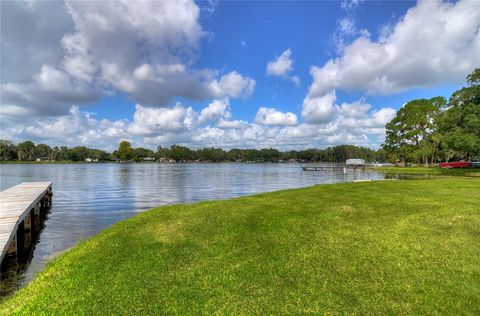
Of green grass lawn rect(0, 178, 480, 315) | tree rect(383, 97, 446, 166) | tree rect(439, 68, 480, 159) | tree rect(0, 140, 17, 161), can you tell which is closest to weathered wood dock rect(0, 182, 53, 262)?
green grass lawn rect(0, 178, 480, 315)

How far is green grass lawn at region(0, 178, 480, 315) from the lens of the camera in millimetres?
5793

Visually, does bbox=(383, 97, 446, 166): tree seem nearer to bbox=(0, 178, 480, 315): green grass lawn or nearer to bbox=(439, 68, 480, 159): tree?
bbox=(439, 68, 480, 159): tree

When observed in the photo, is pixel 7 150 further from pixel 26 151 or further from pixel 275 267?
pixel 275 267

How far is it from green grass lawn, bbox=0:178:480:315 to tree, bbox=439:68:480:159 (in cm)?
2744

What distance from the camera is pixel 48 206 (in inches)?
984

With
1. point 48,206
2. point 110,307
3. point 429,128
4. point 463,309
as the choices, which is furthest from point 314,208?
point 429,128

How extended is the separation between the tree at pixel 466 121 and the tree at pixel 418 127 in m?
31.8

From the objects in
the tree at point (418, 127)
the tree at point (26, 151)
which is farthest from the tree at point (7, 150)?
the tree at point (418, 127)

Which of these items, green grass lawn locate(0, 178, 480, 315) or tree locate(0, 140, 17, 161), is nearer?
green grass lawn locate(0, 178, 480, 315)

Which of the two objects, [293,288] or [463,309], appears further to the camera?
[293,288]

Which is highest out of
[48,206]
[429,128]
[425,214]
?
[429,128]

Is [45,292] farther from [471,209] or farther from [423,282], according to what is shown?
[471,209]

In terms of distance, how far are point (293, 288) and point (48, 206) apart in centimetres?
2452

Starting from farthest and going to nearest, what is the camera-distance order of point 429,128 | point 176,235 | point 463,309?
point 429,128, point 176,235, point 463,309
